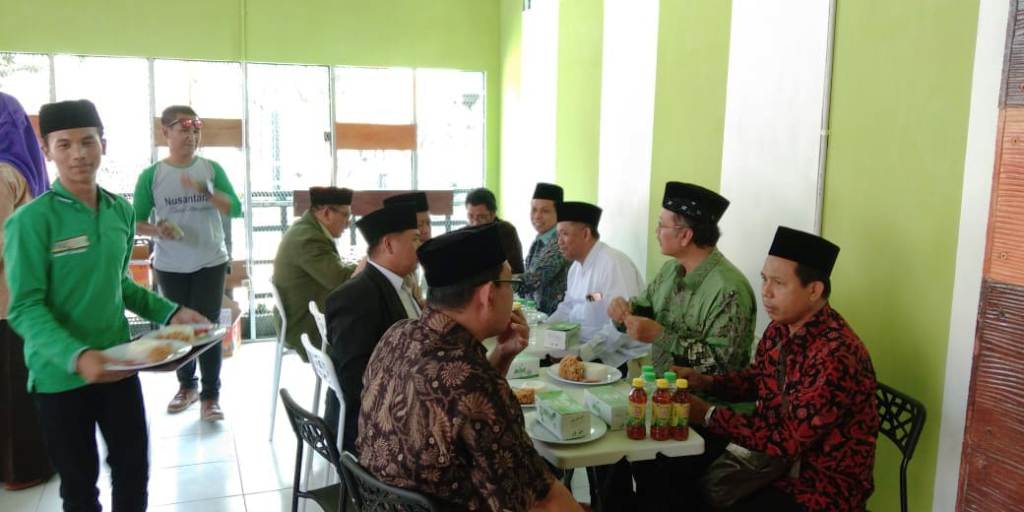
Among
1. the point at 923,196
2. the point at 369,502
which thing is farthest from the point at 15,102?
the point at 923,196

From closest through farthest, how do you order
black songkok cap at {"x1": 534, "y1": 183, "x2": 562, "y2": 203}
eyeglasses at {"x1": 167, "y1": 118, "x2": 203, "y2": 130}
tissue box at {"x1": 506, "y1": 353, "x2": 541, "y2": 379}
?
tissue box at {"x1": 506, "y1": 353, "x2": 541, "y2": 379}, eyeglasses at {"x1": 167, "y1": 118, "x2": 203, "y2": 130}, black songkok cap at {"x1": 534, "y1": 183, "x2": 562, "y2": 203}

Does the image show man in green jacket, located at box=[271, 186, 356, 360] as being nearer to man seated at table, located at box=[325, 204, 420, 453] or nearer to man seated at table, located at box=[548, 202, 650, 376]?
man seated at table, located at box=[325, 204, 420, 453]

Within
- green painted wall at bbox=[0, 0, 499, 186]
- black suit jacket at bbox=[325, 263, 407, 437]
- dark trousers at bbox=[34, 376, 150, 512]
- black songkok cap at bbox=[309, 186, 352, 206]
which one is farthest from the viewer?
green painted wall at bbox=[0, 0, 499, 186]

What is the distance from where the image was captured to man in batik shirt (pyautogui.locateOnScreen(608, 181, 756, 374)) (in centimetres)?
263

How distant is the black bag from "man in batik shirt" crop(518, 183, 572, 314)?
6.49 feet

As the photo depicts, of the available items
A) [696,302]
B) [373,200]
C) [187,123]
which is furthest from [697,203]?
[373,200]

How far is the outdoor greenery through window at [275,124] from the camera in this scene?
579 centimetres

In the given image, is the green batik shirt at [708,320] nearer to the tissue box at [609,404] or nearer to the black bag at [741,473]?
the black bag at [741,473]

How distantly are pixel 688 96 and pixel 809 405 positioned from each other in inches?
81.5

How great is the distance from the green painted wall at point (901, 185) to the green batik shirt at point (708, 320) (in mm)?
345

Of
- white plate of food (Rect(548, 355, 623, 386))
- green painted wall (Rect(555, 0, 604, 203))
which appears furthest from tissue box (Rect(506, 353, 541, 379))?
green painted wall (Rect(555, 0, 604, 203))

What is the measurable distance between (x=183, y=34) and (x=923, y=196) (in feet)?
18.3

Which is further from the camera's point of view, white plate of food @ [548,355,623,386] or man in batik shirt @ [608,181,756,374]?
man in batik shirt @ [608,181,756,374]

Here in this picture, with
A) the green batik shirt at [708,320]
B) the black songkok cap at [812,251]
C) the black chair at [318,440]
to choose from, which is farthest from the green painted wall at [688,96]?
the black chair at [318,440]
